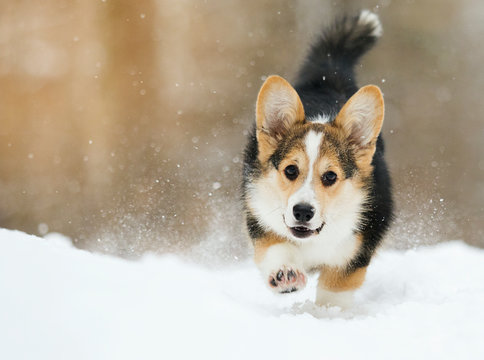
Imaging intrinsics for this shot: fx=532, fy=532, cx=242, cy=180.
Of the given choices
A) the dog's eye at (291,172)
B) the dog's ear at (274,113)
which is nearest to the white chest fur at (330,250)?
the dog's eye at (291,172)

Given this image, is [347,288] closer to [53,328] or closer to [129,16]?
[53,328]

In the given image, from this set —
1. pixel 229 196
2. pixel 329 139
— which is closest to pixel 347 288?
pixel 329 139

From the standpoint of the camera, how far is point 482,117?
727cm

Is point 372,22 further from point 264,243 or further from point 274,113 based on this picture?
point 264,243

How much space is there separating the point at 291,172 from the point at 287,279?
558 mm

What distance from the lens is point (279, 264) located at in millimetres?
2633

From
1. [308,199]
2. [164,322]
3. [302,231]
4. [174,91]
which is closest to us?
[164,322]

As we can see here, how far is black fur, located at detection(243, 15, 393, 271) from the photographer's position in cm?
292

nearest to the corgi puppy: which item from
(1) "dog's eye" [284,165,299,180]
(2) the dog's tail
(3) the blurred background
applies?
(1) "dog's eye" [284,165,299,180]

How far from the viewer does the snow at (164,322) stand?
1.88m

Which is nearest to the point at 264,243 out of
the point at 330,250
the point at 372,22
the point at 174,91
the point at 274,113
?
the point at 330,250

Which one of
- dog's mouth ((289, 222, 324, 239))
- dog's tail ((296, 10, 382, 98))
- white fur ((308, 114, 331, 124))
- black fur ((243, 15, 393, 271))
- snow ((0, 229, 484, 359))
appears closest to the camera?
snow ((0, 229, 484, 359))

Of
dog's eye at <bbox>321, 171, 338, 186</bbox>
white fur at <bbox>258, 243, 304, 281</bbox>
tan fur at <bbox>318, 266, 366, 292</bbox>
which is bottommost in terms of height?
tan fur at <bbox>318, 266, 366, 292</bbox>

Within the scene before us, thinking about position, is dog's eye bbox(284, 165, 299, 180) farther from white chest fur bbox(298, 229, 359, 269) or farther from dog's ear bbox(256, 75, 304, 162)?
white chest fur bbox(298, 229, 359, 269)
